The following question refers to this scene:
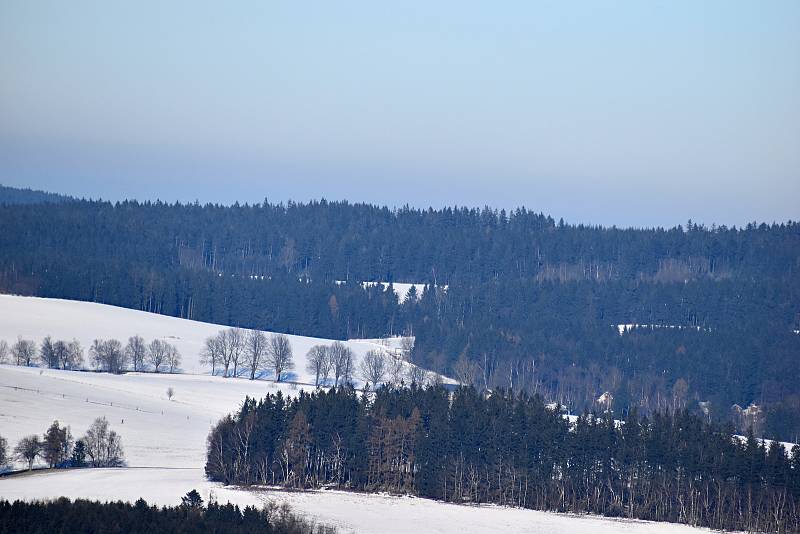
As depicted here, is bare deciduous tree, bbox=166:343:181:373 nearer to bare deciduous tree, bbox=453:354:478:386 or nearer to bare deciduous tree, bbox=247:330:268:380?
bare deciduous tree, bbox=247:330:268:380

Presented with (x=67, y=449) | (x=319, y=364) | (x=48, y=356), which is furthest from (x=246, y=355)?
(x=67, y=449)

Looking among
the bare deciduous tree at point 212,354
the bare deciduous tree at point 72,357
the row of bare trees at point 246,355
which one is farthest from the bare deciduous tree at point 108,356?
the row of bare trees at point 246,355

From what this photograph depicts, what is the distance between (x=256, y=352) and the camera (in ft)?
418

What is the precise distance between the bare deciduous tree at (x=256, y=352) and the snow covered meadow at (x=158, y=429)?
14.2ft

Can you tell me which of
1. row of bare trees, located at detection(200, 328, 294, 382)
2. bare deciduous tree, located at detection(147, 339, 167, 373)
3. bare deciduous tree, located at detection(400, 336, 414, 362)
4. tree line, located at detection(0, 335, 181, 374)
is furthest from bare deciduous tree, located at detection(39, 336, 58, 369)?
bare deciduous tree, located at detection(400, 336, 414, 362)

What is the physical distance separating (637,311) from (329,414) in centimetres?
10083

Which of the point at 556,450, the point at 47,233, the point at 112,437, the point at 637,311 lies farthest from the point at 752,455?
the point at 47,233

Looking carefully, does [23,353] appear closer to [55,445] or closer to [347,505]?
[55,445]

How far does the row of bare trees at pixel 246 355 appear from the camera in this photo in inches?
4926

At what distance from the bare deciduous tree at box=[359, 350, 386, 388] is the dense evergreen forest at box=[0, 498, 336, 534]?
67.1 metres

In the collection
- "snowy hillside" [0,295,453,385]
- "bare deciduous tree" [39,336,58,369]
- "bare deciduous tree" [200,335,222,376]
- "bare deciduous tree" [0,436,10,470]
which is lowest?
"bare deciduous tree" [0,436,10,470]

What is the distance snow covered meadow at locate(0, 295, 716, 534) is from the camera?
211 ft

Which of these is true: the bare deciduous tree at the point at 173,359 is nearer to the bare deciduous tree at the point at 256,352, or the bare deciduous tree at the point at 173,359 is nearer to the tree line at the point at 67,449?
the bare deciduous tree at the point at 256,352

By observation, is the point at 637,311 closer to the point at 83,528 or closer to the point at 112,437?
the point at 112,437
